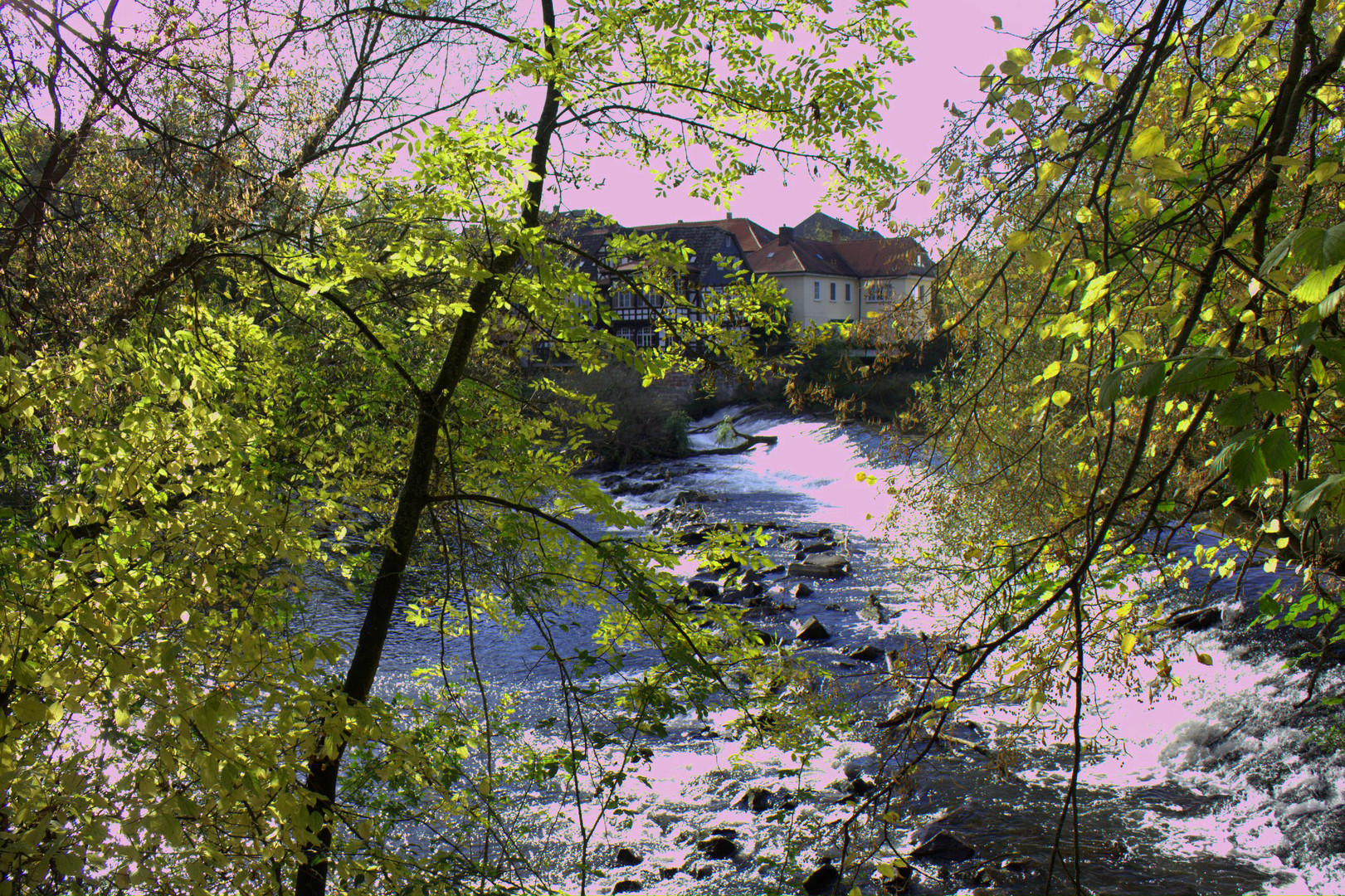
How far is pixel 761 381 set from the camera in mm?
5984

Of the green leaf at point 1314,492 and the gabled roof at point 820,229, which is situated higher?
the gabled roof at point 820,229

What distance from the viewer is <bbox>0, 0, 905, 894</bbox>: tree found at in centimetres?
259

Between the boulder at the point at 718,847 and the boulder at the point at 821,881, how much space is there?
2.30 ft

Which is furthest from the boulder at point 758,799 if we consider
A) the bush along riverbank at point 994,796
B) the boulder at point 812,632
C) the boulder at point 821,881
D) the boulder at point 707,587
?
the boulder at point 707,587

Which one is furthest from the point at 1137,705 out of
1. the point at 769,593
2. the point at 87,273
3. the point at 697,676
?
the point at 87,273

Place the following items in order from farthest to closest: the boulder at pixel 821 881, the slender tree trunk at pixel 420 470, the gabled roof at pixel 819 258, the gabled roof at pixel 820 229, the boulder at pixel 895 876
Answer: the gabled roof at pixel 820 229 → the gabled roof at pixel 819 258 → the boulder at pixel 821 881 → the slender tree trunk at pixel 420 470 → the boulder at pixel 895 876

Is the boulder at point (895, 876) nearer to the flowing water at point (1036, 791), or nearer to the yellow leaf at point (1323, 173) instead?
the yellow leaf at point (1323, 173)

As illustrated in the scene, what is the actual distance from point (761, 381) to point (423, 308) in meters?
2.26

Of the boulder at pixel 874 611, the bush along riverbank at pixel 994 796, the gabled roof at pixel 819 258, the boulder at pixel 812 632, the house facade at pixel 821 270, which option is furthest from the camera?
the gabled roof at pixel 819 258

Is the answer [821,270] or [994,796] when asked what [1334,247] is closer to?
[994,796]

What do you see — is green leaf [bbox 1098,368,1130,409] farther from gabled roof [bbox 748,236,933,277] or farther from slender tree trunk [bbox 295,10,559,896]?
gabled roof [bbox 748,236,933,277]

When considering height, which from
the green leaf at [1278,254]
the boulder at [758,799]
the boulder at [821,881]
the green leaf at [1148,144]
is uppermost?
the green leaf at [1148,144]

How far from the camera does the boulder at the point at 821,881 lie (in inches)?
284

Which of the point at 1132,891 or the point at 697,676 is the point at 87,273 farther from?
the point at 1132,891
